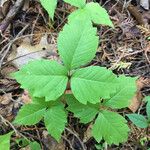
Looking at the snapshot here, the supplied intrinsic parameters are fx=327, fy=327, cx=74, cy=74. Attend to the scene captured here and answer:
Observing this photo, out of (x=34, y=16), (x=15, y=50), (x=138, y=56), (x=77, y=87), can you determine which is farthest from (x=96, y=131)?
(x=34, y=16)

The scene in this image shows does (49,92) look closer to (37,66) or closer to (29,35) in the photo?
(37,66)

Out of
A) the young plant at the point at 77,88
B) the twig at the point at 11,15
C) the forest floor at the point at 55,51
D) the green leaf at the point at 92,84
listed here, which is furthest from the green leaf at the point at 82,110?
the twig at the point at 11,15

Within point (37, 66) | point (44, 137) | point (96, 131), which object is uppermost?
point (37, 66)

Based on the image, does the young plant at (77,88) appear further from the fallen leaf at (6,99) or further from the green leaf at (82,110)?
the fallen leaf at (6,99)

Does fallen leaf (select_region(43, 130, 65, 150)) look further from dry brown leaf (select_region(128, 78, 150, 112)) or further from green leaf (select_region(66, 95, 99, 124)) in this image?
dry brown leaf (select_region(128, 78, 150, 112))

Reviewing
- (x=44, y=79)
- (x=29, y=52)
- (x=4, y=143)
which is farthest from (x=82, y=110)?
(x=29, y=52)

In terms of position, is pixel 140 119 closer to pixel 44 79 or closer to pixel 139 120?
pixel 139 120
